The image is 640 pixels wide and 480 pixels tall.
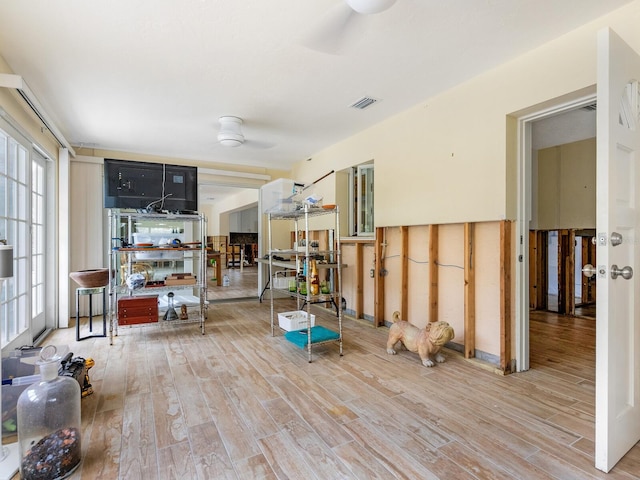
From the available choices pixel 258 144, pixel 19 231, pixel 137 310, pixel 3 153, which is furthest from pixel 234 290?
pixel 3 153

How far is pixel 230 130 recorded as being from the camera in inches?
149

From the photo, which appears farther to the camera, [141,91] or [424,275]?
[424,275]

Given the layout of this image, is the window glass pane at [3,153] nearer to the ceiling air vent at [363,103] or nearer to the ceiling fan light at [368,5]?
the ceiling fan light at [368,5]

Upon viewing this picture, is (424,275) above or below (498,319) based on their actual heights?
above

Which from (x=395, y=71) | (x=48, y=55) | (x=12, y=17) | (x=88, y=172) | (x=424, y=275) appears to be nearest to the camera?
(x=12, y=17)

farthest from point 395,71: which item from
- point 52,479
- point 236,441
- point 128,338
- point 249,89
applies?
point 128,338

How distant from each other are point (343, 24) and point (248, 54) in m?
1.05

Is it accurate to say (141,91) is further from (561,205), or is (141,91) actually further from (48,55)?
(561,205)

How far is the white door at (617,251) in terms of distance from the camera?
1409mm

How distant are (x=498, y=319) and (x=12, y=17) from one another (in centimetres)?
399

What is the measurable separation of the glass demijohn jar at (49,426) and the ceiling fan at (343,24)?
206cm

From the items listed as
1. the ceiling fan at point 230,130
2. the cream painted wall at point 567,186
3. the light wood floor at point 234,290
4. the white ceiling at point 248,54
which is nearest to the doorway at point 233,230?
Answer: the light wood floor at point 234,290

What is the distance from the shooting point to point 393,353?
3000mm

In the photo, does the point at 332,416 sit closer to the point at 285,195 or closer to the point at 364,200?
the point at 285,195
